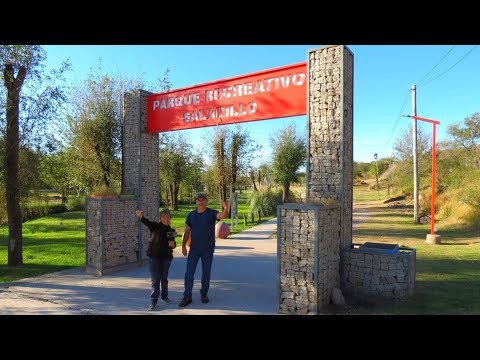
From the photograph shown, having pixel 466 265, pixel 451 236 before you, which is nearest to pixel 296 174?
pixel 451 236

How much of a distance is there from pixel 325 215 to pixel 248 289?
214 cm

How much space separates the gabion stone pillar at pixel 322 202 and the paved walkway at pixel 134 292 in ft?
2.25

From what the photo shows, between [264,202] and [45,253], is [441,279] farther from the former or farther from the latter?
[264,202]

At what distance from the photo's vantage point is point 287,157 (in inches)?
1005

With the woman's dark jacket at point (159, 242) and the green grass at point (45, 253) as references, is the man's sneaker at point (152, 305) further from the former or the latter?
the green grass at point (45, 253)

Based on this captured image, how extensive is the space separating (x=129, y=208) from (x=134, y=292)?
2333mm

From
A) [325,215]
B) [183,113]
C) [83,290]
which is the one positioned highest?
[183,113]

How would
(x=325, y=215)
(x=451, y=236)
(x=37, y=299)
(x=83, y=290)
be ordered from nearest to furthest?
(x=325, y=215), (x=37, y=299), (x=83, y=290), (x=451, y=236)

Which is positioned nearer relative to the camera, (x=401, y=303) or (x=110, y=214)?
(x=401, y=303)

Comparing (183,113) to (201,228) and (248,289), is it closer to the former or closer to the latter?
(201,228)

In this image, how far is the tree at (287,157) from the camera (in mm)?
25344

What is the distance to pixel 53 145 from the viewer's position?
8352 mm

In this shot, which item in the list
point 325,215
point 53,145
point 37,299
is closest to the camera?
point 325,215

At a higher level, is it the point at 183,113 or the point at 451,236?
the point at 183,113
